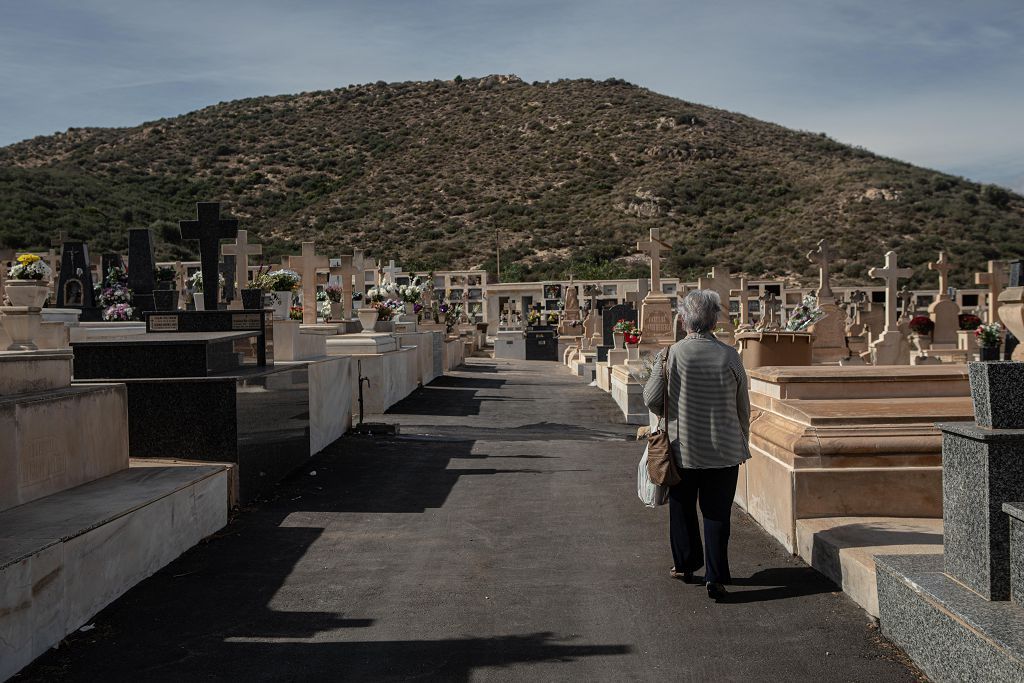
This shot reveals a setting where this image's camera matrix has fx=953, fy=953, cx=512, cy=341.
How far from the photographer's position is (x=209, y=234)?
10.0 metres

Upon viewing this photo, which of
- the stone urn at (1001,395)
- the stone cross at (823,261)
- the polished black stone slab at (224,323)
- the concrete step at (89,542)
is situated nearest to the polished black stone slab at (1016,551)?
the stone urn at (1001,395)

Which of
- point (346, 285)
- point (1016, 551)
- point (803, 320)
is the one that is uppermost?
point (346, 285)

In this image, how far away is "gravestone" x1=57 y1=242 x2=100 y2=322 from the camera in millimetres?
20078

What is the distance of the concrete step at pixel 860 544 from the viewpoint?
14.5ft

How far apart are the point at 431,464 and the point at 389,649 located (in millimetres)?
4848

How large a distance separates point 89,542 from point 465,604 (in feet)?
5.83

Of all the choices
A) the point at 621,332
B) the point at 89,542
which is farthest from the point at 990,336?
the point at 89,542

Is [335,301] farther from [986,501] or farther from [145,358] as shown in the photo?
[986,501]

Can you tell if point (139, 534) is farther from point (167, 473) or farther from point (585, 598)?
point (585, 598)

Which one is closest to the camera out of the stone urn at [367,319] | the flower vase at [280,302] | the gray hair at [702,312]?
the gray hair at [702,312]

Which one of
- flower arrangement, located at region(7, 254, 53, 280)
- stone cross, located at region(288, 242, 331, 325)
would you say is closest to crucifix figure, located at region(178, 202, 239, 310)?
flower arrangement, located at region(7, 254, 53, 280)

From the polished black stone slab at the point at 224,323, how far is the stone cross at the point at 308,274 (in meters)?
6.66

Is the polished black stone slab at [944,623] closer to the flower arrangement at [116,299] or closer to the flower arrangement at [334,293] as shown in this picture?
the flower arrangement at [116,299]

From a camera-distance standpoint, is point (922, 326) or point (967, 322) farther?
point (967, 322)
